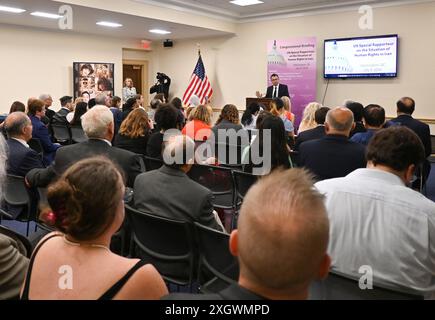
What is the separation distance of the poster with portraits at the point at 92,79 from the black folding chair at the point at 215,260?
394 inches

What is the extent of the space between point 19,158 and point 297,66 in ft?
24.6

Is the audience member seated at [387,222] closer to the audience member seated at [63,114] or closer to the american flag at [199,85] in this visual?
the audience member seated at [63,114]

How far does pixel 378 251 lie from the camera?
67.5 inches

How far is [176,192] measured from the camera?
2416 mm

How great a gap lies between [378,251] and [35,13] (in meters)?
9.06

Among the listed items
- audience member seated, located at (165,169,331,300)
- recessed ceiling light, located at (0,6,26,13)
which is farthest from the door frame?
audience member seated, located at (165,169,331,300)

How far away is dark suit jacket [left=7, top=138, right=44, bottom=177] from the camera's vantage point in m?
3.56

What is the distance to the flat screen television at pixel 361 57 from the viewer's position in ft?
27.9

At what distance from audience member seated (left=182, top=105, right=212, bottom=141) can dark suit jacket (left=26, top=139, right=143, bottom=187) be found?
5.06ft

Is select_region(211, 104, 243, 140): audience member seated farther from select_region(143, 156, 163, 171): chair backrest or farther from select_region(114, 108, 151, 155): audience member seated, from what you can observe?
select_region(143, 156, 163, 171): chair backrest

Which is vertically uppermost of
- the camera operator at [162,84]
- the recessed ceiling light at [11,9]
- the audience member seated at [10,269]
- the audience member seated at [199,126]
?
the recessed ceiling light at [11,9]

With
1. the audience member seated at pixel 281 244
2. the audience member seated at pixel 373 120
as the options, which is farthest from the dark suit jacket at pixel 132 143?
the audience member seated at pixel 281 244
